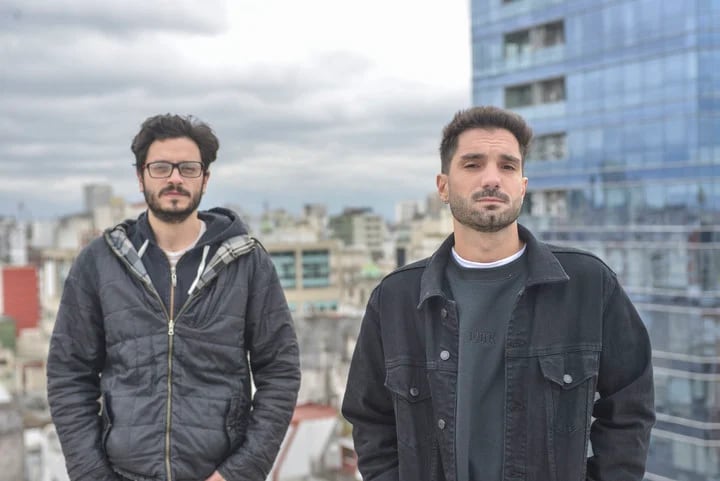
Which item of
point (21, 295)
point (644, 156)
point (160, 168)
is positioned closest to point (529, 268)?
point (160, 168)

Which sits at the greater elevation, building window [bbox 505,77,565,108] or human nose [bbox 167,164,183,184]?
building window [bbox 505,77,565,108]

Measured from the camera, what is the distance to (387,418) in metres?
3.48

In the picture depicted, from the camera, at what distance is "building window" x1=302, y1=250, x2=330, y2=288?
112m

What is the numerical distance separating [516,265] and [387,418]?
827 mm

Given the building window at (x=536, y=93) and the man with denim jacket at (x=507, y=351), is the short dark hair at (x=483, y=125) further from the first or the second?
the building window at (x=536, y=93)

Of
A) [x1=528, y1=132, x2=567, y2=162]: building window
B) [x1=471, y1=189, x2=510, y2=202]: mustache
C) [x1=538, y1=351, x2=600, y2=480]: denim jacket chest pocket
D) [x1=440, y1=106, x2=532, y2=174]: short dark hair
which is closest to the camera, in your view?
[x1=538, y1=351, x2=600, y2=480]: denim jacket chest pocket

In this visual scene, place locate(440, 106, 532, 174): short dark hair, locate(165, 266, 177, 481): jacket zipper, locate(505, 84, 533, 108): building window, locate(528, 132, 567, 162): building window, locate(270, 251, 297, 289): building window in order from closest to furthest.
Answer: locate(440, 106, 532, 174): short dark hair
locate(165, 266, 177, 481): jacket zipper
locate(528, 132, 567, 162): building window
locate(505, 84, 533, 108): building window
locate(270, 251, 297, 289): building window

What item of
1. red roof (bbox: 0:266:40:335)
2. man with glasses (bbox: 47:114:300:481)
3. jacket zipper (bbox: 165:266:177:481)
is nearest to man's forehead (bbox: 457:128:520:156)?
man with glasses (bbox: 47:114:300:481)

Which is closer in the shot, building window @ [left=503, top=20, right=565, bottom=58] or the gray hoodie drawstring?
the gray hoodie drawstring

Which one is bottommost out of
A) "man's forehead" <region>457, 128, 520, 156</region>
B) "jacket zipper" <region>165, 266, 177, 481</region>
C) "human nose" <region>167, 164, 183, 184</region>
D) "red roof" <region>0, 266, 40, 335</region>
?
"red roof" <region>0, 266, 40, 335</region>

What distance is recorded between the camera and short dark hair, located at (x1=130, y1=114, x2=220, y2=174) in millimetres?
3998

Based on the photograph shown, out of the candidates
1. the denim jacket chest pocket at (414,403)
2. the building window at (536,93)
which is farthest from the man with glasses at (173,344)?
the building window at (536,93)

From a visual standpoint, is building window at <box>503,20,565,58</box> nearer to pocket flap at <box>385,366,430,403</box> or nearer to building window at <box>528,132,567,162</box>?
building window at <box>528,132,567,162</box>

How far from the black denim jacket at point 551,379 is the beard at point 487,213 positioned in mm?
160
